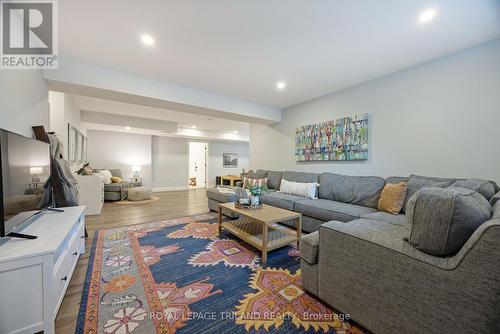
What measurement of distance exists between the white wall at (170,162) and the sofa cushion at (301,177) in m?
5.18

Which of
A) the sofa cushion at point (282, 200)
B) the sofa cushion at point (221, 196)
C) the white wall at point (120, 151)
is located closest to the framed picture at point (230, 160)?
the white wall at point (120, 151)

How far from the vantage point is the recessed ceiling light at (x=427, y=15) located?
5.48 feet

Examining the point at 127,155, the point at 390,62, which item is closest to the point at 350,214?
the point at 390,62

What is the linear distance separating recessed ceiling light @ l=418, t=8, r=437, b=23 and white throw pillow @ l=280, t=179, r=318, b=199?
241 cm

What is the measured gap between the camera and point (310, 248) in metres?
1.57

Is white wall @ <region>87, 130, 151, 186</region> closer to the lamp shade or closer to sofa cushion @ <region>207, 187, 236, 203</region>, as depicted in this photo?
sofa cushion @ <region>207, 187, 236, 203</region>

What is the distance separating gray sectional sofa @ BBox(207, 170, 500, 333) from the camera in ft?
2.80

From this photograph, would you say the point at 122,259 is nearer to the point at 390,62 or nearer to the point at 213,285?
the point at 213,285

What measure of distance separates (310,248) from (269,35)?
6.81 ft

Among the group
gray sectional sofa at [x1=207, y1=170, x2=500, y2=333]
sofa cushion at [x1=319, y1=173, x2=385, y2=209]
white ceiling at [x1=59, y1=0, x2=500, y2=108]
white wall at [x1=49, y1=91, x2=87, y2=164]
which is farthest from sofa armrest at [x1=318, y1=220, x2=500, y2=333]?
white wall at [x1=49, y1=91, x2=87, y2=164]

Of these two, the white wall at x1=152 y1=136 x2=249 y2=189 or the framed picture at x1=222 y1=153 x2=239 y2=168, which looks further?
the framed picture at x1=222 y1=153 x2=239 y2=168

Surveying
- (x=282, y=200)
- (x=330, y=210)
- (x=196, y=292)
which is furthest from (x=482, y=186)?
(x=196, y=292)

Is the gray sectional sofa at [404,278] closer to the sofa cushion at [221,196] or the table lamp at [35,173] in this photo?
the sofa cushion at [221,196]

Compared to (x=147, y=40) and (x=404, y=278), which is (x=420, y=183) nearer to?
(x=404, y=278)
